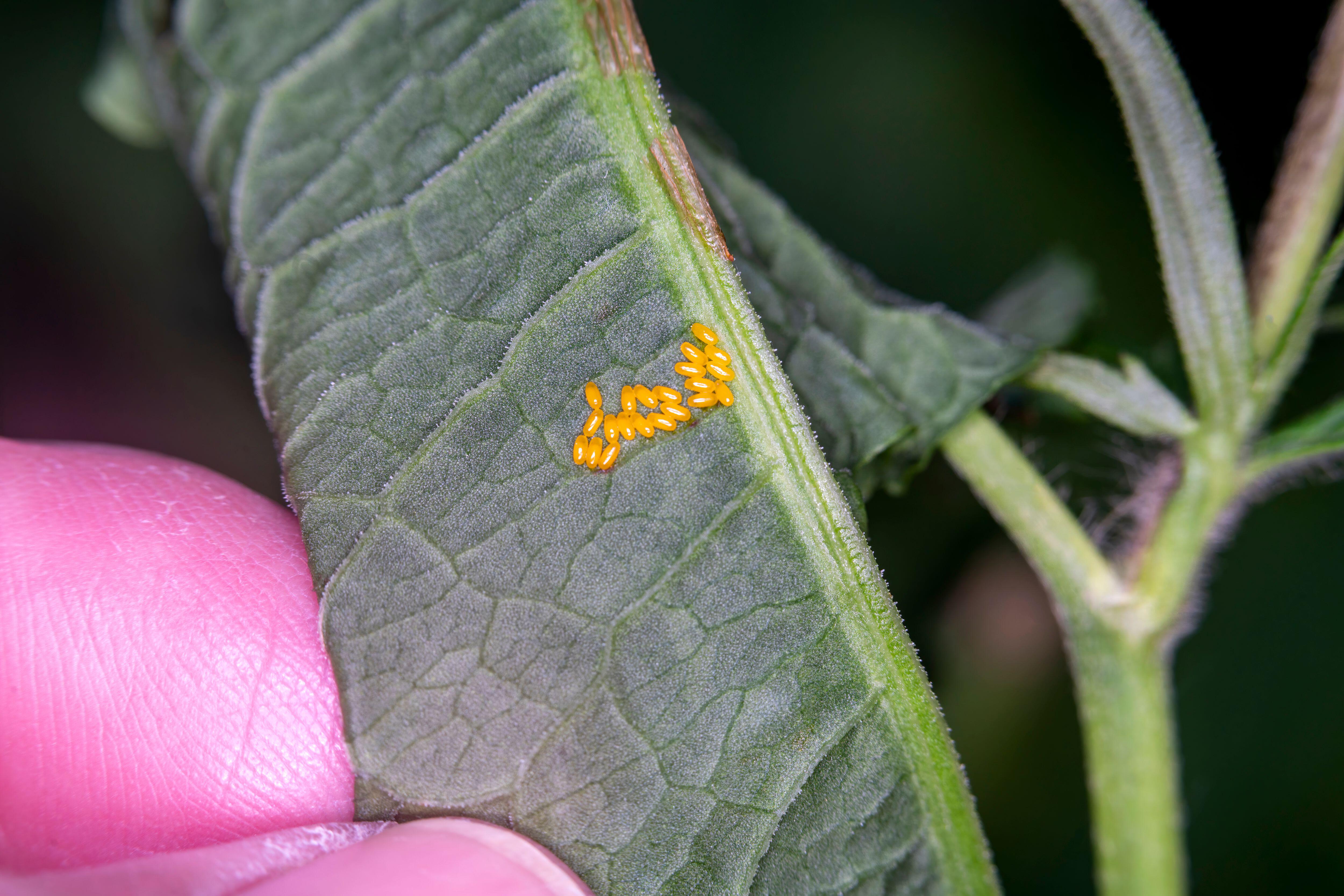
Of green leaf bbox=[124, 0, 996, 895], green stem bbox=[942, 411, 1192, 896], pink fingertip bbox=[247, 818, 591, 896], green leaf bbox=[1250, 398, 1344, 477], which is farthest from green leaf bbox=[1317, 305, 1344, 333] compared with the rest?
pink fingertip bbox=[247, 818, 591, 896]

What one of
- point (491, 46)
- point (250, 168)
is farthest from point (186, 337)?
point (491, 46)

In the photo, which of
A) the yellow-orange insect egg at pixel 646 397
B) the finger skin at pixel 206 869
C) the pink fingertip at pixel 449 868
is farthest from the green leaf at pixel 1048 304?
the finger skin at pixel 206 869

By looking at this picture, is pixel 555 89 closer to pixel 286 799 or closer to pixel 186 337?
pixel 286 799

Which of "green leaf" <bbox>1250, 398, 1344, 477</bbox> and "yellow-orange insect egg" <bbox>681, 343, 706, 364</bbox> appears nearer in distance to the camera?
"yellow-orange insect egg" <bbox>681, 343, 706, 364</bbox>

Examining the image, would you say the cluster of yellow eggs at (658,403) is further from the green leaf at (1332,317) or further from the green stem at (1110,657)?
the green leaf at (1332,317)

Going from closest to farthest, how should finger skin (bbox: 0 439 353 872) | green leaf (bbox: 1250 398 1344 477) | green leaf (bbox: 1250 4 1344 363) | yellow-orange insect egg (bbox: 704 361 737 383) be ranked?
1. yellow-orange insect egg (bbox: 704 361 737 383)
2. green leaf (bbox: 1250 398 1344 477)
3. green leaf (bbox: 1250 4 1344 363)
4. finger skin (bbox: 0 439 353 872)

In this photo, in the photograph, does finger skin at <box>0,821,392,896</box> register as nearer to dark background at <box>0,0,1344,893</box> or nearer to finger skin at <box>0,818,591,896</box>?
finger skin at <box>0,818,591,896</box>
